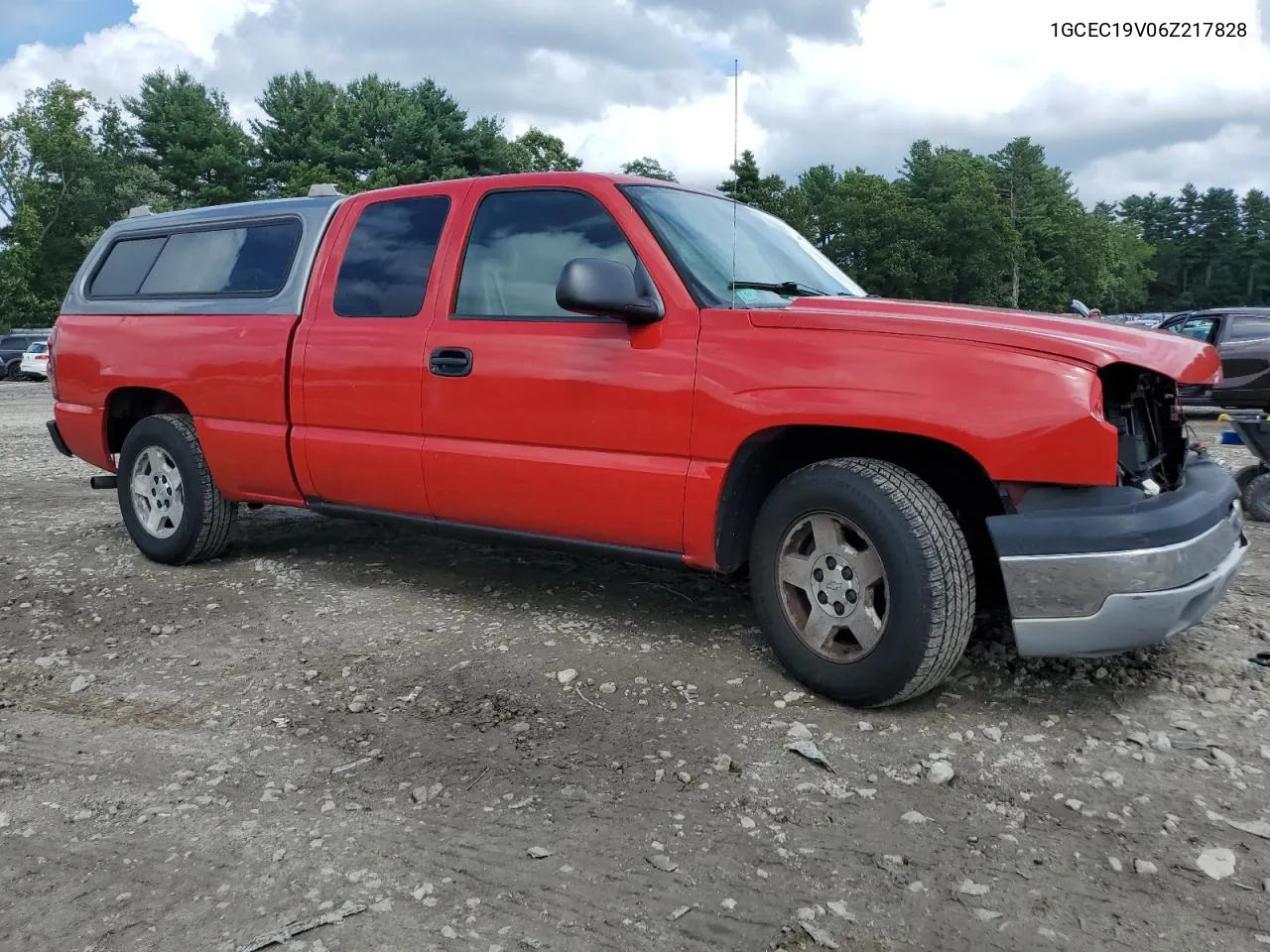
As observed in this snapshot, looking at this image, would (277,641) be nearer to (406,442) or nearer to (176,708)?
(176,708)

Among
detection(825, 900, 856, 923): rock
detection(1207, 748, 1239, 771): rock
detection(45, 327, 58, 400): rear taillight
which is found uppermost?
detection(45, 327, 58, 400): rear taillight

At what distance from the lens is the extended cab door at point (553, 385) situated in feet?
12.1

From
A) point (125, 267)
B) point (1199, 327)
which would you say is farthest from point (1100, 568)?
point (1199, 327)

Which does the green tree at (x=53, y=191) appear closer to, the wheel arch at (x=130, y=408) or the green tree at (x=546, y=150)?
the green tree at (x=546, y=150)

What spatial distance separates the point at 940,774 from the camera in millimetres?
2963

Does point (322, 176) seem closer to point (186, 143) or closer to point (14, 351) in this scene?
point (186, 143)

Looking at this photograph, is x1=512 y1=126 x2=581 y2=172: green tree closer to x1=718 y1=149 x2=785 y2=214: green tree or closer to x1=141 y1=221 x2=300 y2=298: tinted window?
x1=718 y1=149 x2=785 y2=214: green tree

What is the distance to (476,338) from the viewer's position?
13.6 feet

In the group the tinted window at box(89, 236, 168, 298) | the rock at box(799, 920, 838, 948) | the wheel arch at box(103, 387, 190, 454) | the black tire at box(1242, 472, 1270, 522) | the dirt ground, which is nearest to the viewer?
the rock at box(799, 920, 838, 948)

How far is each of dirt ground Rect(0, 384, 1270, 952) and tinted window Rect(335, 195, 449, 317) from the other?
1351 millimetres

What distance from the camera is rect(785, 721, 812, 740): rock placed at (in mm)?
3238

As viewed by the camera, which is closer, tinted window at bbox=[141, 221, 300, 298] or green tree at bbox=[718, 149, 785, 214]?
tinted window at bbox=[141, 221, 300, 298]

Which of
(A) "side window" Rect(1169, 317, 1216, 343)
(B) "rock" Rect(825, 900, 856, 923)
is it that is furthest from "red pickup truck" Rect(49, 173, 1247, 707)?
(A) "side window" Rect(1169, 317, 1216, 343)

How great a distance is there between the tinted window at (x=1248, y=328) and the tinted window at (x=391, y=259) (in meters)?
12.5
